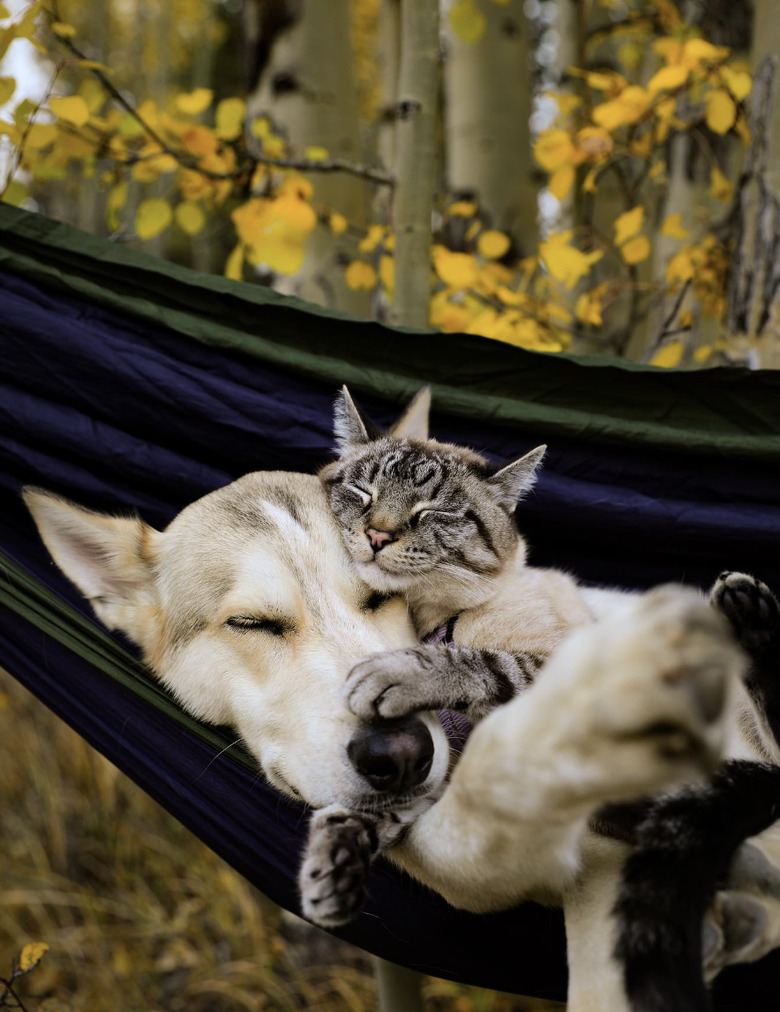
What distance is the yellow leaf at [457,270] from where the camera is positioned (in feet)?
8.55

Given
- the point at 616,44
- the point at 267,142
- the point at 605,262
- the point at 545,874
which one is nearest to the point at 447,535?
the point at 545,874

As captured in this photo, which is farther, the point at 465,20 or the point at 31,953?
the point at 465,20

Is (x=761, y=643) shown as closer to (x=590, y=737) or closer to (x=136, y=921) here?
(x=590, y=737)

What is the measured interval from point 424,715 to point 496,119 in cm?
331

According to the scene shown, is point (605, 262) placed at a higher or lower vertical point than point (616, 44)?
lower

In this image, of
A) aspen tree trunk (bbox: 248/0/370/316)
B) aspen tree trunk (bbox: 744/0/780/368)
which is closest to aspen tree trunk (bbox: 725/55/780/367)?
aspen tree trunk (bbox: 744/0/780/368)

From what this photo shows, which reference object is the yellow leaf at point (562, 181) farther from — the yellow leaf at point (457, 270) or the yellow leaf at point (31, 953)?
the yellow leaf at point (31, 953)

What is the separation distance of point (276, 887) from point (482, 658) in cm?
58

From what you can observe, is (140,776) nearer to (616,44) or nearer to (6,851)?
(6,851)

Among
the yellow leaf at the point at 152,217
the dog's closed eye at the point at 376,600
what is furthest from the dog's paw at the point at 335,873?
the yellow leaf at the point at 152,217

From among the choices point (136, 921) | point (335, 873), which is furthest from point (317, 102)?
point (136, 921)

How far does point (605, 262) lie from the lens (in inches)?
182

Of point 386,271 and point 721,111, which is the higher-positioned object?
point 721,111

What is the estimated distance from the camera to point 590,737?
0.90 meters
